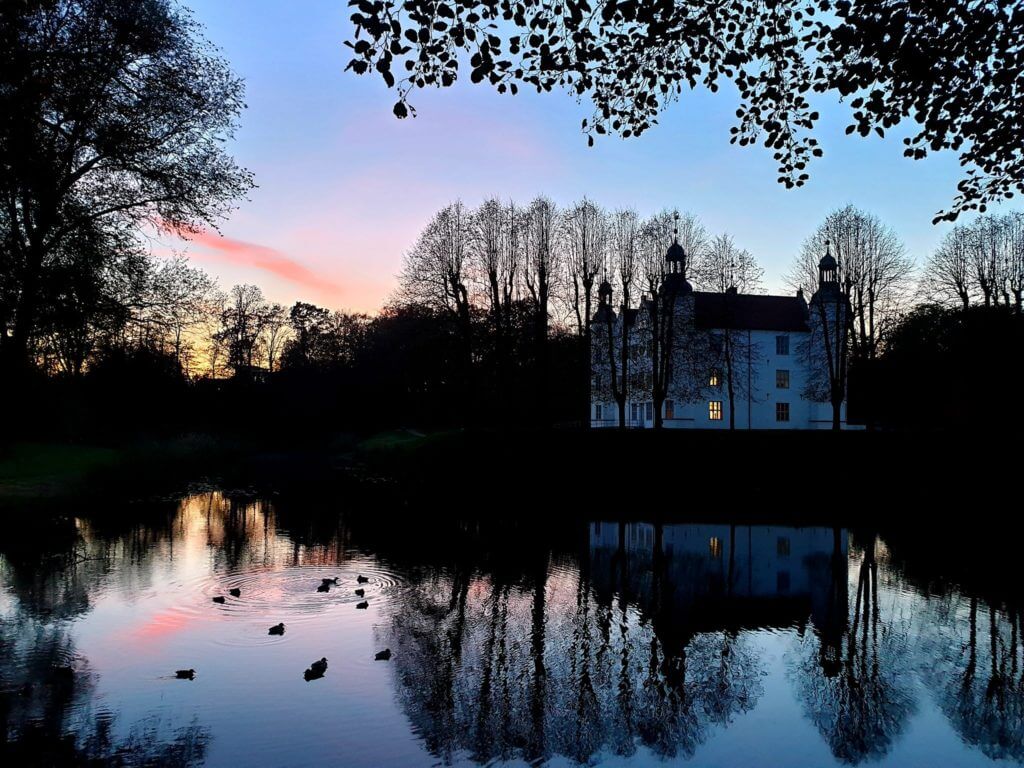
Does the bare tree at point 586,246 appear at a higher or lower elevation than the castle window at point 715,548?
higher

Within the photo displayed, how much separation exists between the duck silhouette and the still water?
0.12 m

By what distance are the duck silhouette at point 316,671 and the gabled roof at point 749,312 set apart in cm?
5315

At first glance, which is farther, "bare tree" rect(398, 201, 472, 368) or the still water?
"bare tree" rect(398, 201, 472, 368)

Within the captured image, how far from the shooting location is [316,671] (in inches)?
407

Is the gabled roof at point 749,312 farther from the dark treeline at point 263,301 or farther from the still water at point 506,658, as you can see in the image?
the still water at point 506,658

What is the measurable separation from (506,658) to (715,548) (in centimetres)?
1180

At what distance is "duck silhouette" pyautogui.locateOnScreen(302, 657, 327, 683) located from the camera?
10281 mm

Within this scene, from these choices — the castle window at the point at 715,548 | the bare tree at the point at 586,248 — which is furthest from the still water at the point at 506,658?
the bare tree at the point at 586,248

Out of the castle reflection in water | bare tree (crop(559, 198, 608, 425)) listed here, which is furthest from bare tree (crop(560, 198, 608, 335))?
the castle reflection in water

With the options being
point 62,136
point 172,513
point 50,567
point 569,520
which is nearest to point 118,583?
point 50,567

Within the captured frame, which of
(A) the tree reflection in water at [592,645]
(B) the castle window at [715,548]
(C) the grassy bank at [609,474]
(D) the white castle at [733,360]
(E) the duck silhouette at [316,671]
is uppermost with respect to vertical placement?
(D) the white castle at [733,360]

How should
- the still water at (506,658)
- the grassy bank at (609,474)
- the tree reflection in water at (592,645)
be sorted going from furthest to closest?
the grassy bank at (609,474) → the tree reflection in water at (592,645) → the still water at (506,658)

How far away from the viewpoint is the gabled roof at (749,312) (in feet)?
205

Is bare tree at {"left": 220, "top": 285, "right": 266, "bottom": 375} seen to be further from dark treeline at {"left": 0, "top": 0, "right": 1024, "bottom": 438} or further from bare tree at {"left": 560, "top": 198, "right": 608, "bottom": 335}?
bare tree at {"left": 560, "top": 198, "right": 608, "bottom": 335}
